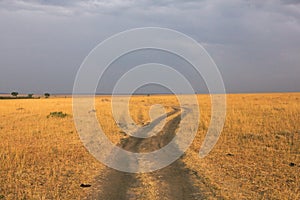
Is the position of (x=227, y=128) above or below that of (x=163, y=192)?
above

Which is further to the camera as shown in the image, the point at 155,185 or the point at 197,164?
the point at 197,164

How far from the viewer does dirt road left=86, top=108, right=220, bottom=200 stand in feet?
28.9

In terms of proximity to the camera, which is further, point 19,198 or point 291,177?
point 291,177

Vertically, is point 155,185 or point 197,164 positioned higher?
point 197,164

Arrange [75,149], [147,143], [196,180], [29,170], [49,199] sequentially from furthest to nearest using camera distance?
[147,143], [75,149], [29,170], [196,180], [49,199]

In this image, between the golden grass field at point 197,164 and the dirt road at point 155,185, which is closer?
the dirt road at point 155,185

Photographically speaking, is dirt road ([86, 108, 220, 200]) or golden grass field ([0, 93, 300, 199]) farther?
golden grass field ([0, 93, 300, 199])

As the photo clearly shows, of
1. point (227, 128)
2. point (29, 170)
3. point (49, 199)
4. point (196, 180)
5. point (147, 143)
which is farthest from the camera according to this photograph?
point (227, 128)

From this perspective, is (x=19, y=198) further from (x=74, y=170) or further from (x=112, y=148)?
(x=112, y=148)

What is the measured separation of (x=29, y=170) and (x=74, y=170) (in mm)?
1625

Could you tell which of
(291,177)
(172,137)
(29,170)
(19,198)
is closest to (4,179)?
(29,170)

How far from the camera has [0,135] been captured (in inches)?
803

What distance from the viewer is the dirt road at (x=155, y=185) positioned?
8820 mm

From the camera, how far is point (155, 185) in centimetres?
967
